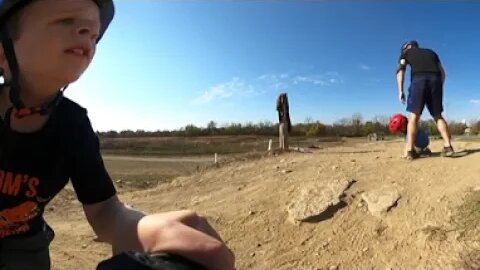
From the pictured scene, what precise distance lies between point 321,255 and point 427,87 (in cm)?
388

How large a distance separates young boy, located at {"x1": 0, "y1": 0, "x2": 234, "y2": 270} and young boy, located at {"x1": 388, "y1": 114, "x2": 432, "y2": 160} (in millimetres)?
6491

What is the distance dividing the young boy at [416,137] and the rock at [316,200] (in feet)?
5.29

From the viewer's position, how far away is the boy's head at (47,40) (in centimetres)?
125

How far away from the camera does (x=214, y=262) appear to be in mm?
867

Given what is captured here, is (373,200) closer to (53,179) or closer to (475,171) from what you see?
(475,171)

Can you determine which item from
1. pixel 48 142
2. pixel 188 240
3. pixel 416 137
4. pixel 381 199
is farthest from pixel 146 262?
pixel 416 137

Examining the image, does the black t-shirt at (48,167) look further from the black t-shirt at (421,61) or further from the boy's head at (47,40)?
the black t-shirt at (421,61)

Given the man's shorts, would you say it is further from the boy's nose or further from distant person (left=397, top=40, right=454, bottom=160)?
the boy's nose

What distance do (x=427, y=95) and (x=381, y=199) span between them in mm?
2651

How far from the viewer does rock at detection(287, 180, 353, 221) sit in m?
5.61

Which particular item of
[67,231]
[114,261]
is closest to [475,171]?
[67,231]

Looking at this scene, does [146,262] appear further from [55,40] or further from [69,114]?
[69,114]

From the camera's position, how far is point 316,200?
19.4 feet

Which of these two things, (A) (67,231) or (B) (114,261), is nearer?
(B) (114,261)
